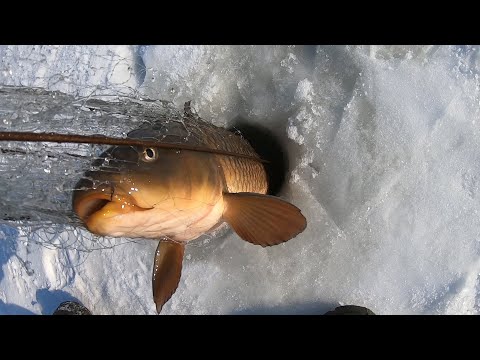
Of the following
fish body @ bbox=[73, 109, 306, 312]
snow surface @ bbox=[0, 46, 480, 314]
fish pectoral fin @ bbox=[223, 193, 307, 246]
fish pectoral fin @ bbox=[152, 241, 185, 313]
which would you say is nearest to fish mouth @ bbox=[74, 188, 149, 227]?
fish body @ bbox=[73, 109, 306, 312]

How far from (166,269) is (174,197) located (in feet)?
1.82

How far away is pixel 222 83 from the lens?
2.61 meters

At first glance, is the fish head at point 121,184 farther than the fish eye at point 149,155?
No

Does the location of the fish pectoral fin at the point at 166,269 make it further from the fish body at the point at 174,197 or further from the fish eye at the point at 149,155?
the fish eye at the point at 149,155

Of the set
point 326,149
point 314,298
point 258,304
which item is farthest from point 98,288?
point 326,149

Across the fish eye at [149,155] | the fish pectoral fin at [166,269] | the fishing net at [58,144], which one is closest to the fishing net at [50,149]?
the fishing net at [58,144]

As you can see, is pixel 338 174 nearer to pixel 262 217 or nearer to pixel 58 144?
pixel 262 217

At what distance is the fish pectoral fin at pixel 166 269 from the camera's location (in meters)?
2.04

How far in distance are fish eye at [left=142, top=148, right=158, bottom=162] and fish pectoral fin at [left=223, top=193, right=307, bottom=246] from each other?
0.37 m

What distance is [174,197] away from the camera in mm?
1598

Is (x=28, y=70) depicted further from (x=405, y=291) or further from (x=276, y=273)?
(x=405, y=291)

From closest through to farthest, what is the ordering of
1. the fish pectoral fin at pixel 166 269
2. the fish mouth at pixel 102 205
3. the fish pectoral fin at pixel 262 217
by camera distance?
the fish mouth at pixel 102 205, the fish pectoral fin at pixel 262 217, the fish pectoral fin at pixel 166 269

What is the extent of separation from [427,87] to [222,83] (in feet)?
3.32

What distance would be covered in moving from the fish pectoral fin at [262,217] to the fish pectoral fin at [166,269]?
290 mm
